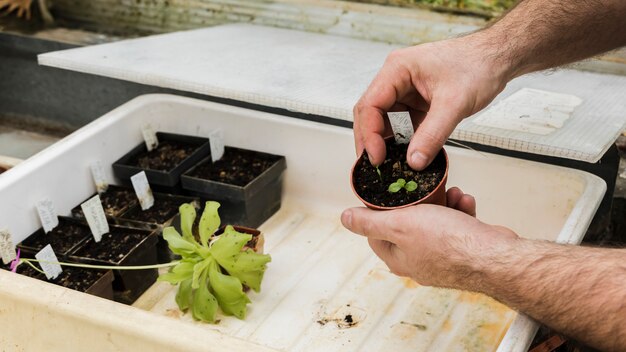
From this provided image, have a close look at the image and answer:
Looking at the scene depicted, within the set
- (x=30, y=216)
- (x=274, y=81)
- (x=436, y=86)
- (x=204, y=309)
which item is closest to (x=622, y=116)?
(x=436, y=86)

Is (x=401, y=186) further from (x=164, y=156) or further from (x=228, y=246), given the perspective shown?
(x=164, y=156)

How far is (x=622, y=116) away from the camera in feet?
4.99

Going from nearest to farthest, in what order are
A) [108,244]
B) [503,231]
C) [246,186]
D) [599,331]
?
[599,331]
[503,231]
[108,244]
[246,186]

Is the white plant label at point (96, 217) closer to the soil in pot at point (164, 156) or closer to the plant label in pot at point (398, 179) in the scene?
the soil in pot at point (164, 156)

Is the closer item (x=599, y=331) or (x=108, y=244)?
(x=599, y=331)

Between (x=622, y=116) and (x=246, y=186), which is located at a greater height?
(x=622, y=116)

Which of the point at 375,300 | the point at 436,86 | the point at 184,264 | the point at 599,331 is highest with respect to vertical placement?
the point at 436,86

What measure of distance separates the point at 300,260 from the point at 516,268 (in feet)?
2.23

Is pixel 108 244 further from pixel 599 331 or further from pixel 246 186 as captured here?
pixel 599 331

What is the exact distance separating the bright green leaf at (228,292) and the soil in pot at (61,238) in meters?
0.32

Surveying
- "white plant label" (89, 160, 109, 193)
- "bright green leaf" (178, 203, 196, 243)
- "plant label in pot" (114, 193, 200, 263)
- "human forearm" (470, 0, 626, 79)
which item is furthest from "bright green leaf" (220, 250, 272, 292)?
"human forearm" (470, 0, 626, 79)

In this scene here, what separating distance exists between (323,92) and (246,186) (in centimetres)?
27

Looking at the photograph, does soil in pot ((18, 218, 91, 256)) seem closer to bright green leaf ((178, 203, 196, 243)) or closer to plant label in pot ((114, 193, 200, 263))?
plant label in pot ((114, 193, 200, 263))

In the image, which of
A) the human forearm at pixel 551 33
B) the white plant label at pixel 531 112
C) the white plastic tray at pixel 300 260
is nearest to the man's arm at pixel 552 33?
the human forearm at pixel 551 33
